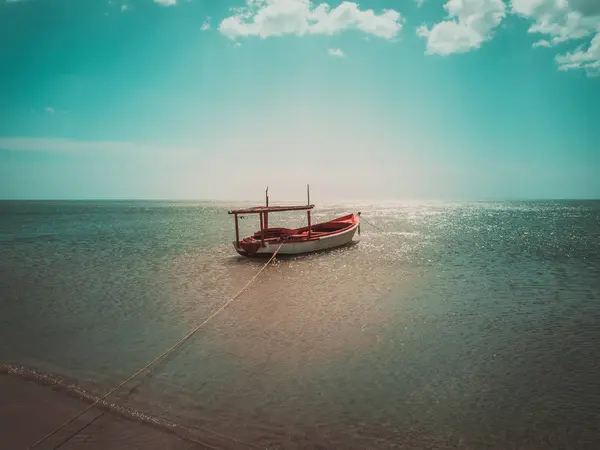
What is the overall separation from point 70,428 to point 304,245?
22.3 m

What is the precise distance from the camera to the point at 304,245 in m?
28.2

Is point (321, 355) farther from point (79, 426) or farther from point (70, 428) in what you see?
point (70, 428)

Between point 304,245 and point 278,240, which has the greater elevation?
point 278,240

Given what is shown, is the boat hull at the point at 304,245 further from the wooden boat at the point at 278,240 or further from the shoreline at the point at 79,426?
the shoreline at the point at 79,426

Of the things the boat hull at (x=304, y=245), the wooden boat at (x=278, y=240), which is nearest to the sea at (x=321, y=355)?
the wooden boat at (x=278, y=240)

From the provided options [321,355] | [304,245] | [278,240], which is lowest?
[321,355]

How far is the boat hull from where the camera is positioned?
26766 mm

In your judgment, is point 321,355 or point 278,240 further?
point 278,240

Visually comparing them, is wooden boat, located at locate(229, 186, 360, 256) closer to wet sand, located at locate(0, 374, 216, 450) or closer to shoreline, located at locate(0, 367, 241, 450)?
shoreline, located at locate(0, 367, 241, 450)

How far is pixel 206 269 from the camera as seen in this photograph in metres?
23.5

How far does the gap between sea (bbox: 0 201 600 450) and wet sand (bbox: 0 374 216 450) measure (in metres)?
0.06

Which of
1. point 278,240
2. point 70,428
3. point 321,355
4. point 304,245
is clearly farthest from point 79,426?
point 304,245

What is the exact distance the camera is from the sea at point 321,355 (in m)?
6.92

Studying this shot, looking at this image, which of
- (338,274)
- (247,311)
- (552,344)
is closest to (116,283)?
(247,311)
